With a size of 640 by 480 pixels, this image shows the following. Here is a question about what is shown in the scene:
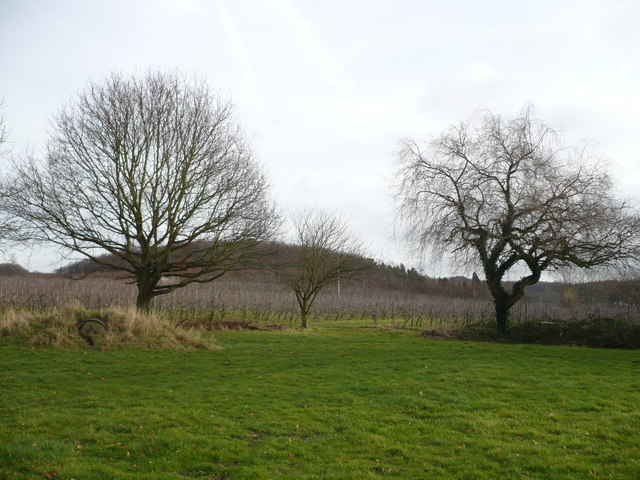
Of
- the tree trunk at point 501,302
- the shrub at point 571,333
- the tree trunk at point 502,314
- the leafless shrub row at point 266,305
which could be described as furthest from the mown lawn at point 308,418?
the leafless shrub row at point 266,305

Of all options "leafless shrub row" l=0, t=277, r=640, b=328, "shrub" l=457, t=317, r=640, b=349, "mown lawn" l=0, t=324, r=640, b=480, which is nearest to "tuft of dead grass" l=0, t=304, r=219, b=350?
"mown lawn" l=0, t=324, r=640, b=480

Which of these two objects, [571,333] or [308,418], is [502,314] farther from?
[308,418]

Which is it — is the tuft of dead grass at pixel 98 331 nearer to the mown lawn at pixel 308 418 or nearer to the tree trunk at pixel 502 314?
the mown lawn at pixel 308 418

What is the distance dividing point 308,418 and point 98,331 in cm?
931

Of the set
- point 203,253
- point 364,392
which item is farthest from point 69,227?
point 364,392

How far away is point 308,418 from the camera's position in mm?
6809

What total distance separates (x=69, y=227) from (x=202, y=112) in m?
6.53

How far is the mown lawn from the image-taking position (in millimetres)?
4902

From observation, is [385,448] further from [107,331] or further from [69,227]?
[69,227]

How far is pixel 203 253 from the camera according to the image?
63.6ft

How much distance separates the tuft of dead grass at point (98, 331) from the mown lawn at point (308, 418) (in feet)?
2.78

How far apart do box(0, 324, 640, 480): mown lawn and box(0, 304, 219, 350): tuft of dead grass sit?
847 mm

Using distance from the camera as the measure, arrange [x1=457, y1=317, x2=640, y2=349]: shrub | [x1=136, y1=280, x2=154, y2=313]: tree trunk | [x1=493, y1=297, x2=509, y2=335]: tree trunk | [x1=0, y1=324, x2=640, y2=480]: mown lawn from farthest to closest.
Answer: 1. [x1=493, y1=297, x2=509, y2=335]: tree trunk
2. [x1=136, y1=280, x2=154, y2=313]: tree trunk
3. [x1=457, y1=317, x2=640, y2=349]: shrub
4. [x1=0, y1=324, x2=640, y2=480]: mown lawn

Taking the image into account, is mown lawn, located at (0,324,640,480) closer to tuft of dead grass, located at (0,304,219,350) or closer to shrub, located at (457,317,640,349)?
tuft of dead grass, located at (0,304,219,350)
